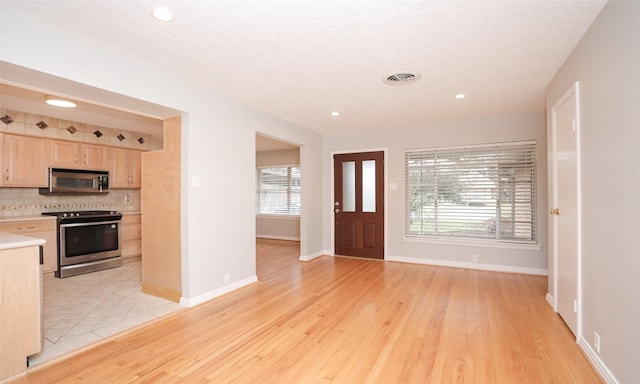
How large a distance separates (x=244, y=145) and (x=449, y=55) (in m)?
2.64

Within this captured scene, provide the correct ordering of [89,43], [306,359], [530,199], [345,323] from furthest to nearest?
[530,199] < [345,323] < [89,43] < [306,359]

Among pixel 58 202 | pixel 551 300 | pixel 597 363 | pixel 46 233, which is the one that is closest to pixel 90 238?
pixel 46 233

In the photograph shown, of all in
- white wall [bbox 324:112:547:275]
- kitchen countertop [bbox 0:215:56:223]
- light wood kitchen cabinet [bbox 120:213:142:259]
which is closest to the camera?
kitchen countertop [bbox 0:215:56:223]

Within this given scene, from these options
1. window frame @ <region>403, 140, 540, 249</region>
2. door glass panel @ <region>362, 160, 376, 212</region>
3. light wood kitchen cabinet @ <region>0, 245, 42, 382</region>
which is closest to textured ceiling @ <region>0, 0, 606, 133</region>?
window frame @ <region>403, 140, 540, 249</region>

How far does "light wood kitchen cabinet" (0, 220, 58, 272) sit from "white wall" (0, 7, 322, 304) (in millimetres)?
2757

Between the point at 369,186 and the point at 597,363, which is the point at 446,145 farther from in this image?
the point at 597,363

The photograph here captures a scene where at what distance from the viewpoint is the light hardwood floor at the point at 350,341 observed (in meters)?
2.01

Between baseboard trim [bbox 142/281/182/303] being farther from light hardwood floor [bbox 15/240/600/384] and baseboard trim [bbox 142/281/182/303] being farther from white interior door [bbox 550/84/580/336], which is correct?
white interior door [bbox 550/84/580/336]

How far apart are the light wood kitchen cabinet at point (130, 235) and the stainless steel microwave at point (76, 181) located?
2.16 feet

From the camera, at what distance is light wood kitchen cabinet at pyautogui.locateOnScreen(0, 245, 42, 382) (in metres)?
1.90

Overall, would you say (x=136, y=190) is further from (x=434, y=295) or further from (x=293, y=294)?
(x=434, y=295)

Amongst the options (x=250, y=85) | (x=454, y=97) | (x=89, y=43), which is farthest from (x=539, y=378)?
(x=89, y=43)

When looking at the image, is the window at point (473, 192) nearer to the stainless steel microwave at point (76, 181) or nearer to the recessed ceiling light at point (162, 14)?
the recessed ceiling light at point (162, 14)

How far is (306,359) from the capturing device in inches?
86.7
